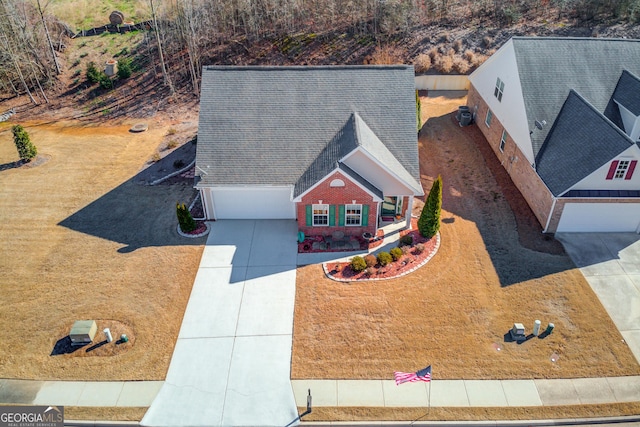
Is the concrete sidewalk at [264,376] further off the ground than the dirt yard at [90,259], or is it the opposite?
the dirt yard at [90,259]

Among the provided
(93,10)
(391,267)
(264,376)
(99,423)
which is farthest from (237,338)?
(93,10)

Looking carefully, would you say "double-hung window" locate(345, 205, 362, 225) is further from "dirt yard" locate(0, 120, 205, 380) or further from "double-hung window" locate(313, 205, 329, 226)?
"dirt yard" locate(0, 120, 205, 380)

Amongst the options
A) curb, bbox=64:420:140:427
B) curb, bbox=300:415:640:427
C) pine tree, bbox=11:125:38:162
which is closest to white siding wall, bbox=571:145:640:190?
curb, bbox=300:415:640:427

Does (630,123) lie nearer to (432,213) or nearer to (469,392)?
(432,213)

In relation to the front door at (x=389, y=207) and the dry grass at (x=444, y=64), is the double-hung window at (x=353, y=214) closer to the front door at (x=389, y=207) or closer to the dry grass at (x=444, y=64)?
the front door at (x=389, y=207)

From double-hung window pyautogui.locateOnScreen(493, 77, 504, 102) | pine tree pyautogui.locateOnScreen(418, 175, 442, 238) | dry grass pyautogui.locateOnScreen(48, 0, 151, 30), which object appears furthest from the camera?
dry grass pyautogui.locateOnScreen(48, 0, 151, 30)

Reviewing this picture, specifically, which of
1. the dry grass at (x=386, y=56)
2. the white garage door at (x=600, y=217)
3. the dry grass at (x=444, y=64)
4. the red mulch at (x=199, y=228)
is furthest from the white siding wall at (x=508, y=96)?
the red mulch at (x=199, y=228)
